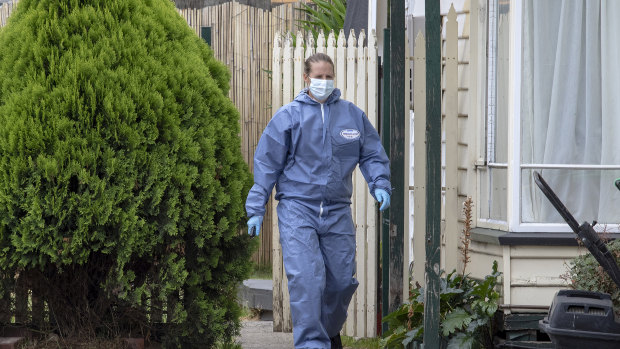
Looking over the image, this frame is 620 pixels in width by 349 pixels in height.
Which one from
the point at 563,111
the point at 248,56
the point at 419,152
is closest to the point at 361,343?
the point at 419,152

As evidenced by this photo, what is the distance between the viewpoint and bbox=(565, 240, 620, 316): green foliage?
15.2 feet

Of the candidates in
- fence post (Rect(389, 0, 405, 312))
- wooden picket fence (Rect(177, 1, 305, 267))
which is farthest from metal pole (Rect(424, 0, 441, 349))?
wooden picket fence (Rect(177, 1, 305, 267))

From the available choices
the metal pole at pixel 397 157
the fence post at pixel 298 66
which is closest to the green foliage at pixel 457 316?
the metal pole at pixel 397 157

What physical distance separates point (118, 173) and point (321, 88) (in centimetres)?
129

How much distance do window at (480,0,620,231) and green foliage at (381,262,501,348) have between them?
0.85 meters

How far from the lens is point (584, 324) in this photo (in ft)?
13.6

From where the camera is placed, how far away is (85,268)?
17.5ft

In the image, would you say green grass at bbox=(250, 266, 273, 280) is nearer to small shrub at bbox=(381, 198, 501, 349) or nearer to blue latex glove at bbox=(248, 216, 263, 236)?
small shrub at bbox=(381, 198, 501, 349)

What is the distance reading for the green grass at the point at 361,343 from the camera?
629 centimetres

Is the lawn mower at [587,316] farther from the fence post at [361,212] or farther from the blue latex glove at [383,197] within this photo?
the fence post at [361,212]

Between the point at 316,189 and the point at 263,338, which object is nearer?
the point at 316,189

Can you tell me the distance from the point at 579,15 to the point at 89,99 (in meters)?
3.14

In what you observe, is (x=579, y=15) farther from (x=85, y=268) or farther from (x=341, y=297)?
(x=85, y=268)

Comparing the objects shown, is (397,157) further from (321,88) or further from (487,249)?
(487,249)
